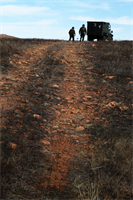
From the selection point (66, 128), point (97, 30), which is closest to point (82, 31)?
point (97, 30)

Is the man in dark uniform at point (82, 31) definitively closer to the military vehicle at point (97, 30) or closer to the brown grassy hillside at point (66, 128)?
the military vehicle at point (97, 30)

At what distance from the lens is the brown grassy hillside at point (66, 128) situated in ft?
11.2

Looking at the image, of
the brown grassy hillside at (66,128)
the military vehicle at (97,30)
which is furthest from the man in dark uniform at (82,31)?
the brown grassy hillside at (66,128)

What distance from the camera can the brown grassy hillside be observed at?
342 centimetres

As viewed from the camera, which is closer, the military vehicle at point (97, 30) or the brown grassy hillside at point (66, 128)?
the brown grassy hillside at point (66, 128)

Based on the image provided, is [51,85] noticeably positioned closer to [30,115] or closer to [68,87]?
[68,87]

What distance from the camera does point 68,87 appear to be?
25.6 ft

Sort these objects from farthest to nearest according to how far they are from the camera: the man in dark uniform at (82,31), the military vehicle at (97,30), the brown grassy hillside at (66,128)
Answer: the military vehicle at (97,30) < the man in dark uniform at (82,31) < the brown grassy hillside at (66,128)

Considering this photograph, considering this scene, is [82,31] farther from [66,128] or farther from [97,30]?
[66,128]

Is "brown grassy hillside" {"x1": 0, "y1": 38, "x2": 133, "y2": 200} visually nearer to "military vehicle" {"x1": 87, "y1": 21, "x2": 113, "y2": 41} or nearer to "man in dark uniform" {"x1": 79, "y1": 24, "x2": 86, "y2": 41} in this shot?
"man in dark uniform" {"x1": 79, "y1": 24, "x2": 86, "y2": 41}

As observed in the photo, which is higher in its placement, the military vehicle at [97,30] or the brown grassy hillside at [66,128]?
the military vehicle at [97,30]

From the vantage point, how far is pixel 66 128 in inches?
215

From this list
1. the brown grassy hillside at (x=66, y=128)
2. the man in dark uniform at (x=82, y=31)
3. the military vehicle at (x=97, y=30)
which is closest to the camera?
the brown grassy hillside at (x=66, y=128)

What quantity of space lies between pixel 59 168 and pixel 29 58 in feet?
26.7
